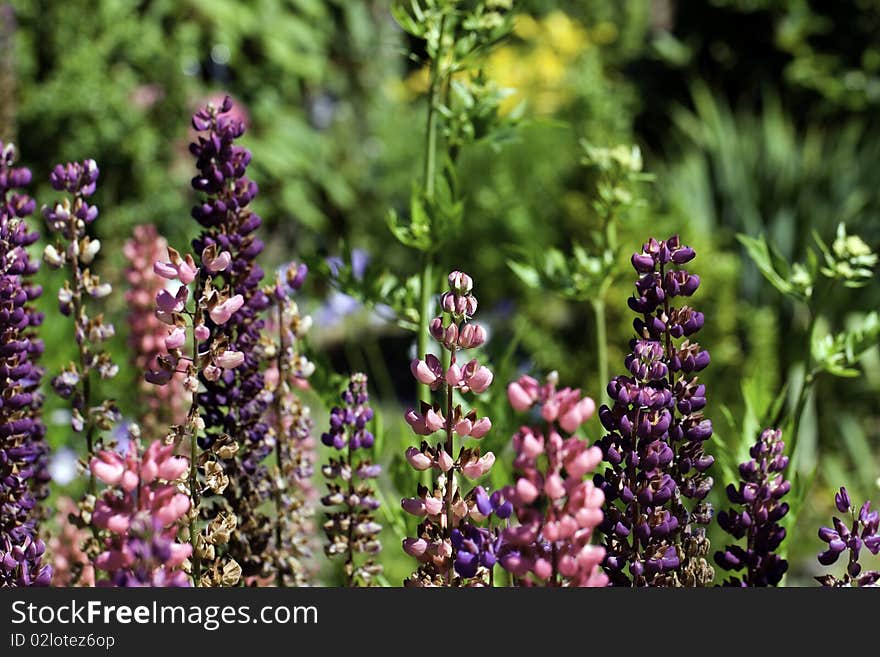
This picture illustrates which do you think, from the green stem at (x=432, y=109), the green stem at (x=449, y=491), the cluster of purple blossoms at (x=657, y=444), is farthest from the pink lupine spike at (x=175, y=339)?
the green stem at (x=432, y=109)

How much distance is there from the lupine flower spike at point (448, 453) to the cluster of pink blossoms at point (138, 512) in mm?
215

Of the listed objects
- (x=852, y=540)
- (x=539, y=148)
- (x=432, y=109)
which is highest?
(x=539, y=148)

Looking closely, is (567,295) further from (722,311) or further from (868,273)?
(722,311)

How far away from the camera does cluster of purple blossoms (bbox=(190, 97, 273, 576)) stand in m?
1.09

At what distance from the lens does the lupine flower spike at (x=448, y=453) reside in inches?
35.5

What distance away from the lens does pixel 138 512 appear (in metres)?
0.76

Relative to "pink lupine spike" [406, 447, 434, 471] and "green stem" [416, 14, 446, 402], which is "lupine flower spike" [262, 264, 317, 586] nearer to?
"green stem" [416, 14, 446, 402]

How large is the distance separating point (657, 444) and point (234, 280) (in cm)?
47

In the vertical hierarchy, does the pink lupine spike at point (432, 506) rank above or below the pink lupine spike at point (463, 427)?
below

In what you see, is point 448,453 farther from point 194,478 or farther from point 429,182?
point 429,182

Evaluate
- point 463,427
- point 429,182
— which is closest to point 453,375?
point 463,427

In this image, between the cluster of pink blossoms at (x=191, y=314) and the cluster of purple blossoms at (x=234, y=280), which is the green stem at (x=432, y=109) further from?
the cluster of pink blossoms at (x=191, y=314)

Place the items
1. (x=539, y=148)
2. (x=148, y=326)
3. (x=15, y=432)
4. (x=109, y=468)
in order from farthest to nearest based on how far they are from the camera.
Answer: (x=539, y=148) < (x=148, y=326) < (x=15, y=432) < (x=109, y=468)

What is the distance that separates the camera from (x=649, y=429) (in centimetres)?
89
